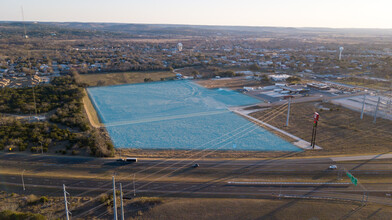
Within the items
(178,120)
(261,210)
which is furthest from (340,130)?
(261,210)

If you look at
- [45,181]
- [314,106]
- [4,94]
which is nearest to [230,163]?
[45,181]

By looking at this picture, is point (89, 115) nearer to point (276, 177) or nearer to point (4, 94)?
point (4, 94)

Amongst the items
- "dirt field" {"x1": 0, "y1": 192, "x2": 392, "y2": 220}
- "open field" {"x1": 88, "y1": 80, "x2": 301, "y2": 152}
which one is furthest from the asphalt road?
"open field" {"x1": 88, "y1": 80, "x2": 301, "y2": 152}

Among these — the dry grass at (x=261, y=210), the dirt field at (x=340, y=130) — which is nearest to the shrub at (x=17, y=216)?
the dry grass at (x=261, y=210)

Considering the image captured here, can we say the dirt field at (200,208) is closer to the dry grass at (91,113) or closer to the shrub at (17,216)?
the shrub at (17,216)

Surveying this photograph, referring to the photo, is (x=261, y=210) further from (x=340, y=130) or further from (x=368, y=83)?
(x=368, y=83)

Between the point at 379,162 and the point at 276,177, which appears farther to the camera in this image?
the point at 379,162
